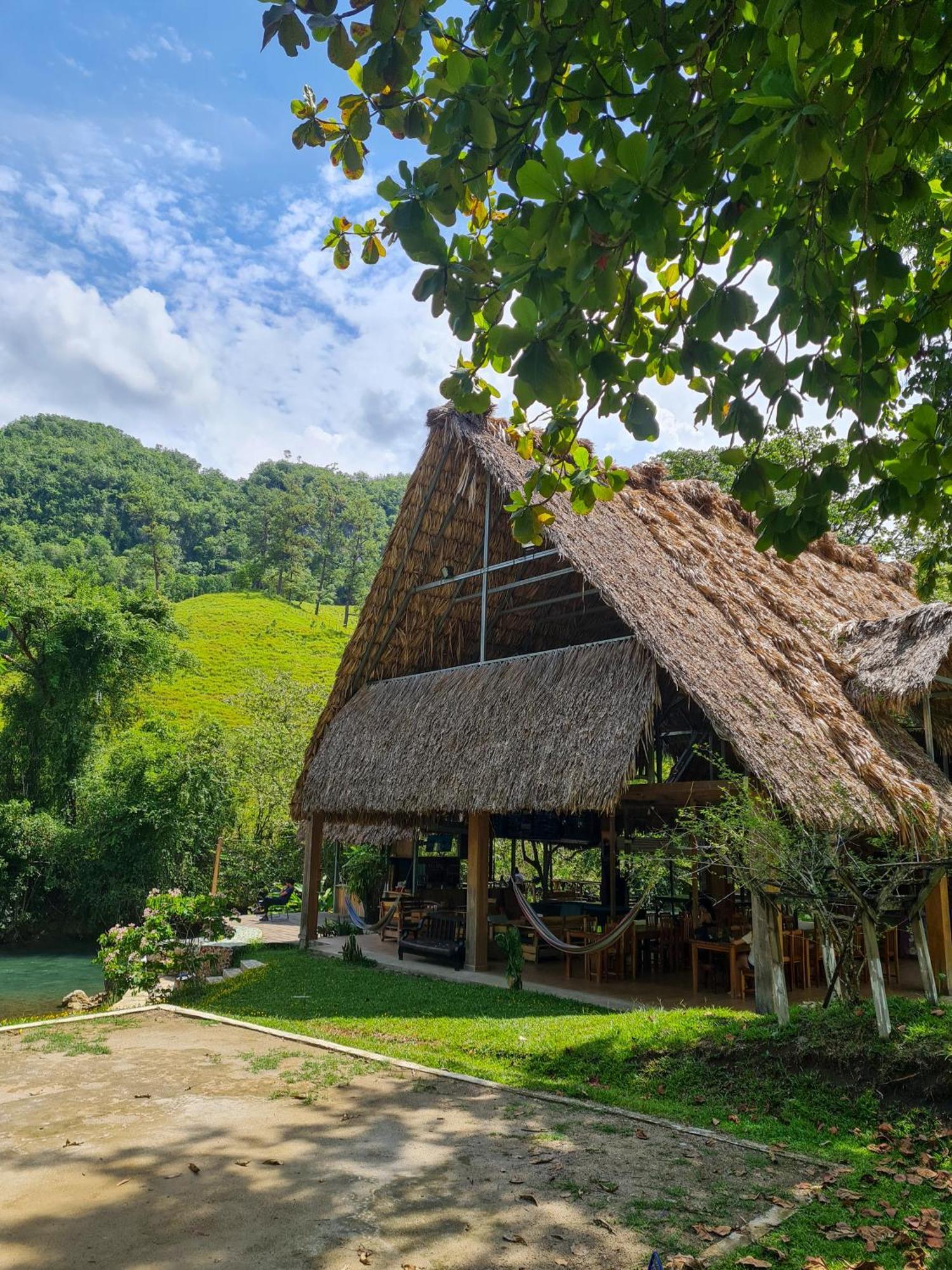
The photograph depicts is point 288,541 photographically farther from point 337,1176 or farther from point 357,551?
point 337,1176

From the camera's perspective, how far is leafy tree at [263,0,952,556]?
1861 mm

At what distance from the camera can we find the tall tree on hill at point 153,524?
1832 inches

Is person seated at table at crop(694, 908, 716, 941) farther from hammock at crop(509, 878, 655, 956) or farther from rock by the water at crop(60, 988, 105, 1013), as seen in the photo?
rock by the water at crop(60, 988, 105, 1013)

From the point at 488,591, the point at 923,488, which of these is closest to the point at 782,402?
the point at 923,488

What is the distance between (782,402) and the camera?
2.60m

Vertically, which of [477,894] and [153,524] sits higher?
[153,524]

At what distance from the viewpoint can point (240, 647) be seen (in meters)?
40.7

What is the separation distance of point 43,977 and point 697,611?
11.2m

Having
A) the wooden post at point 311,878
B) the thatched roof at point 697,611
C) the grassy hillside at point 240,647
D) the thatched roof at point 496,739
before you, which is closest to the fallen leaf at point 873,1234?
the thatched roof at point 697,611

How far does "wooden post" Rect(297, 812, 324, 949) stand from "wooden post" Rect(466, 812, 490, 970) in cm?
281

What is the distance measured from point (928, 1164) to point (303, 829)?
9.14m

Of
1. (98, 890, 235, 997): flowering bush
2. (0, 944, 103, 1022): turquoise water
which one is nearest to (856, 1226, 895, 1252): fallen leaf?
(98, 890, 235, 997): flowering bush

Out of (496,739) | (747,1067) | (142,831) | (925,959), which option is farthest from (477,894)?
(142,831)

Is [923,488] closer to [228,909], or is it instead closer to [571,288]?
[571,288]
